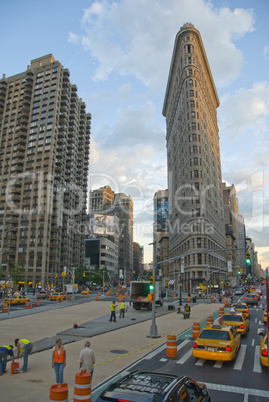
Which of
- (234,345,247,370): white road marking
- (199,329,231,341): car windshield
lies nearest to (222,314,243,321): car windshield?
(234,345,247,370): white road marking

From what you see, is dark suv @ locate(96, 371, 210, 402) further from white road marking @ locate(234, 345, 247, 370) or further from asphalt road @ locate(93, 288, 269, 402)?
white road marking @ locate(234, 345, 247, 370)

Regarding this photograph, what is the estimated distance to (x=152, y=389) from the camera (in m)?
5.92

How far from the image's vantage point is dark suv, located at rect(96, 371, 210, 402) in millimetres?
5641

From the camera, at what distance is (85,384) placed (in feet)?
23.2

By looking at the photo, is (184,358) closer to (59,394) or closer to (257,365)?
(257,365)

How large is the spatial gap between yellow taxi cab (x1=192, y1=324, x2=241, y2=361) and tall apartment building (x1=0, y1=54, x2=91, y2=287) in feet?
277

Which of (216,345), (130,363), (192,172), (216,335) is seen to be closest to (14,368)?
(130,363)

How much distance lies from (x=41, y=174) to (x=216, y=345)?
95.5m

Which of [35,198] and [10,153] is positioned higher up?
[10,153]

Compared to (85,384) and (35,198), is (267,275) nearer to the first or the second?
(85,384)

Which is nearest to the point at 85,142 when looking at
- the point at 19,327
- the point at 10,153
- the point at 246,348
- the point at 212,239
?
the point at 10,153

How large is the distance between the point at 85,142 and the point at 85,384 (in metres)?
130

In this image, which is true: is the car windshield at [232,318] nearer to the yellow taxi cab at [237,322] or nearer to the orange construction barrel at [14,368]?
the yellow taxi cab at [237,322]

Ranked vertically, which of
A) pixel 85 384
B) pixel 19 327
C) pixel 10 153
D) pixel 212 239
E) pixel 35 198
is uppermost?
pixel 10 153
